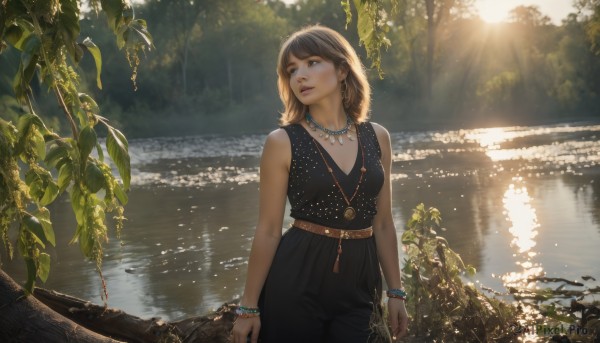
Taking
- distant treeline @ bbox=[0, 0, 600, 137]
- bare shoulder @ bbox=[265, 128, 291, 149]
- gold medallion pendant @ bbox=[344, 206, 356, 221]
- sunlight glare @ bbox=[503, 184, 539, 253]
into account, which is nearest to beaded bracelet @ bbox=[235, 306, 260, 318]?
gold medallion pendant @ bbox=[344, 206, 356, 221]

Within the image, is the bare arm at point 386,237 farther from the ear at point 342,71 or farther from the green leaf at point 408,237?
the green leaf at point 408,237

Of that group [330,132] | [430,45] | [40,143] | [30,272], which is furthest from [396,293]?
[430,45]

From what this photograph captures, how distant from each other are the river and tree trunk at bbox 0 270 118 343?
3520 mm

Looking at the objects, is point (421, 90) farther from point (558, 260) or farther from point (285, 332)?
point (285, 332)

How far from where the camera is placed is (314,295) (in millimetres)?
3021

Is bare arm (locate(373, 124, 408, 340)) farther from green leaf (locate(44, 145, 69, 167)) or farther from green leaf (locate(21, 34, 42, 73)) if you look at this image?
green leaf (locate(21, 34, 42, 73))

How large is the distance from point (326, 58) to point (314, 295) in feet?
3.12

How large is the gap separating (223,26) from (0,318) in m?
58.4

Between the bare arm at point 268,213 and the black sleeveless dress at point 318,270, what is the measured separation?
33 mm

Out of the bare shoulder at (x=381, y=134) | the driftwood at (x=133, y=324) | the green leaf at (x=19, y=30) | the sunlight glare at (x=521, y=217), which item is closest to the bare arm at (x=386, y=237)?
the bare shoulder at (x=381, y=134)

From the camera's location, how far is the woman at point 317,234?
3016mm

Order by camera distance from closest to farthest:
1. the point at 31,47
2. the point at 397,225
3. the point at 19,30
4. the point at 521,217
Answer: the point at 31,47, the point at 19,30, the point at 397,225, the point at 521,217

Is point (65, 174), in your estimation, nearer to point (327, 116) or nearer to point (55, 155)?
point (55, 155)

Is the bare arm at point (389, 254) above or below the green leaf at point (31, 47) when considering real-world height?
below
